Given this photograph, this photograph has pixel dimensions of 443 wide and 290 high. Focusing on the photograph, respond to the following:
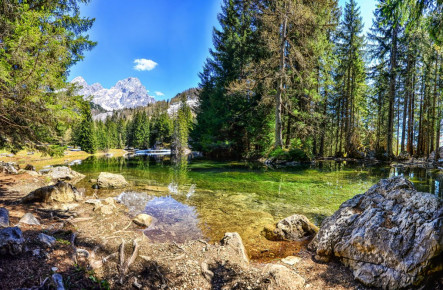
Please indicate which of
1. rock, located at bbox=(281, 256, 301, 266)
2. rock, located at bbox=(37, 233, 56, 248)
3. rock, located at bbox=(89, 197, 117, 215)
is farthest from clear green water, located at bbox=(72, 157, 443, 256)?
rock, located at bbox=(37, 233, 56, 248)

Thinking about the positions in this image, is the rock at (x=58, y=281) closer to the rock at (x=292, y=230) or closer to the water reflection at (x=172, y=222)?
the water reflection at (x=172, y=222)

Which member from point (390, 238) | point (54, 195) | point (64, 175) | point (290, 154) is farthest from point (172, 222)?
point (290, 154)

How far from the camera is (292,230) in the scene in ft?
17.0

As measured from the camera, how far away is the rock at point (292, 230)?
201 inches

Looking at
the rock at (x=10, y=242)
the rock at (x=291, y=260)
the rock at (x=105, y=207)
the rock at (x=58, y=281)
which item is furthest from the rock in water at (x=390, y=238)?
the rock at (x=105, y=207)

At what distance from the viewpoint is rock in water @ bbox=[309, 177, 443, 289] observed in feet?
9.43

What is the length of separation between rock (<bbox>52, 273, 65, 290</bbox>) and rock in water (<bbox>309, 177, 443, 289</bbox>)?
13.3 feet

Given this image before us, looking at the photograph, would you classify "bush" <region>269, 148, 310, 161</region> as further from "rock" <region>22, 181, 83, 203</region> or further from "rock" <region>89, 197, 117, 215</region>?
"rock" <region>22, 181, 83, 203</region>

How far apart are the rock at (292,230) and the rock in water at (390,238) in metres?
0.65

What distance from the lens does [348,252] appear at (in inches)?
142

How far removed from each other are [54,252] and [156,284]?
69.3 inches

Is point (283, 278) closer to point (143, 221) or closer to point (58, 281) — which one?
point (58, 281)

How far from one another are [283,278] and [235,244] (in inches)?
57.3

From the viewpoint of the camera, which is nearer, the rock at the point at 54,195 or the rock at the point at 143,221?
the rock at the point at 143,221
